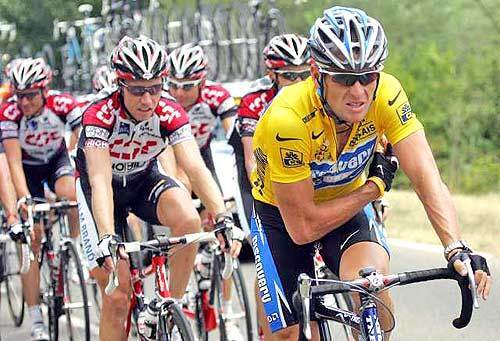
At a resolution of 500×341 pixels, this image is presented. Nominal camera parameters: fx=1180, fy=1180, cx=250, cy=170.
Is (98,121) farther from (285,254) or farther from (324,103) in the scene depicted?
(324,103)

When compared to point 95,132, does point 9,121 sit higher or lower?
lower

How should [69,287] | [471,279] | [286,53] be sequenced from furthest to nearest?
[69,287] < [286,53] < [471,279]

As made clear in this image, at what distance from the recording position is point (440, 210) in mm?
4879

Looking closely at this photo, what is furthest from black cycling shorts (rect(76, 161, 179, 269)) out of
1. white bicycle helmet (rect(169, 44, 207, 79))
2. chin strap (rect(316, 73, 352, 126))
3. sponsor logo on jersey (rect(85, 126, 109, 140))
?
chin strap (rect(316, 73, 352, 126))

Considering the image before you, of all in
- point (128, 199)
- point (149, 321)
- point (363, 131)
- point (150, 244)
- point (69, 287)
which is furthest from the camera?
point (69, 287)

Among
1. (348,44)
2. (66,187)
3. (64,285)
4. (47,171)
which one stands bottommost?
(64,285)

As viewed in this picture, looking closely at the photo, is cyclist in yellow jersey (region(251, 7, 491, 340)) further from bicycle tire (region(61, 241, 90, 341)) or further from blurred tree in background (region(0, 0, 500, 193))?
blurred tree in background (region(0, 0, 500, 193))

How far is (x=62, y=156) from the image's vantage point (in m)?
9.91

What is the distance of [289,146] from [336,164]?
343 millimetres

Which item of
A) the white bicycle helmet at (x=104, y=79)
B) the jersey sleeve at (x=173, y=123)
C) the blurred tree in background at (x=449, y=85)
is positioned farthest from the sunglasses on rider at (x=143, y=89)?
the blurred tree in background at (x=449, y=85)

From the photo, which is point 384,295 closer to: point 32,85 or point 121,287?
point 121,287

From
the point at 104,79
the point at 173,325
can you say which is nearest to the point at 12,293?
the point at 104,79

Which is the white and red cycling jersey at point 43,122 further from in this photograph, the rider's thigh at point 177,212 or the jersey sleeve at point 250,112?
the rider's thigh at point 177,212

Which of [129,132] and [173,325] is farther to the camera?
[129,132]
